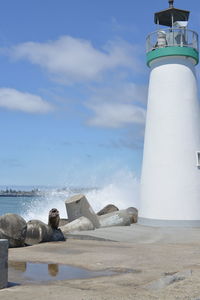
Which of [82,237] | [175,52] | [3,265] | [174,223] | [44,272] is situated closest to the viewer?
[3,265]

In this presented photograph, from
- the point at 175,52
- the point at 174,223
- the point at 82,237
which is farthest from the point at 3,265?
the point at 175,52

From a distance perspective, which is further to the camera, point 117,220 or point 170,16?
point 170,16

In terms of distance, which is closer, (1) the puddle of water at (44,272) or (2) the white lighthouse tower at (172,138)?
(1) the puddle of water at (44,272)

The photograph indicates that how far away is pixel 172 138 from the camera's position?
612 inches

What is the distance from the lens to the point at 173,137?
15.5 metres

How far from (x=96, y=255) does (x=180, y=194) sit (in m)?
6.96

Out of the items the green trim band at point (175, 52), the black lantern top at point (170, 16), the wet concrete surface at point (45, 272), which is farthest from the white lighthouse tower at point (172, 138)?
the wet concrete surface at point (45, 272)

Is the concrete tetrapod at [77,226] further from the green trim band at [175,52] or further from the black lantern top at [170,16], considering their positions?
the black lantern top at [170,16]

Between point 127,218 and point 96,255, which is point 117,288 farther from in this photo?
point 127,218

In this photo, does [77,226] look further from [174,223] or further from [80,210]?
[174,223]

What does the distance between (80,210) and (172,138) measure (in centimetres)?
456

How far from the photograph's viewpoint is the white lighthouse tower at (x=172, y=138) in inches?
603

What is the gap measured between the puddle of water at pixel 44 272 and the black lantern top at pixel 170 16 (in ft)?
41.3

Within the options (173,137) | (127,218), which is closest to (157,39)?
(173,137)
